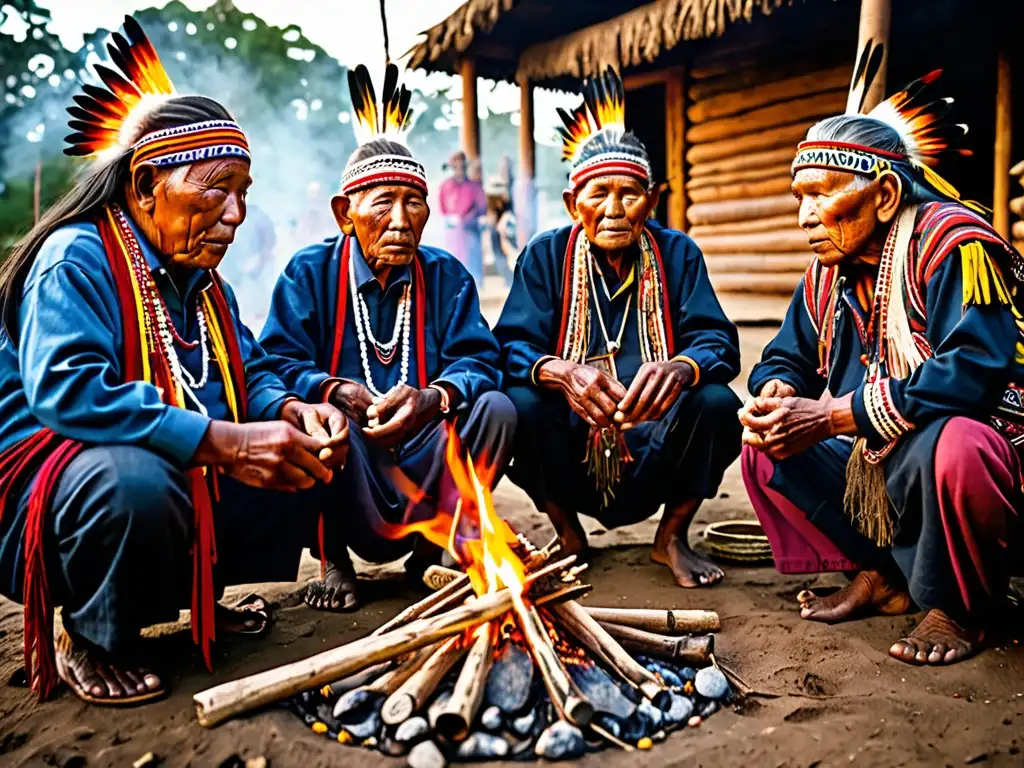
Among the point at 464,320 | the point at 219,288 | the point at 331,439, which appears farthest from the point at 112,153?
the point at 464,320

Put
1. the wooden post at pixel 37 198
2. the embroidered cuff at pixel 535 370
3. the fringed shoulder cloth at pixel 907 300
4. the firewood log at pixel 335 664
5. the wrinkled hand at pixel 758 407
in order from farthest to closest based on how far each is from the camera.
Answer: the wooden post at pixel 37 198
the embroidered cuff at pixel 535 370
the wrinkled hand at pixel 758 407
the fringed shoulder cloth at pixel 907 300
the firewood log at pixel 335 664

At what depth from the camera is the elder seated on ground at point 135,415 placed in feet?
8.34

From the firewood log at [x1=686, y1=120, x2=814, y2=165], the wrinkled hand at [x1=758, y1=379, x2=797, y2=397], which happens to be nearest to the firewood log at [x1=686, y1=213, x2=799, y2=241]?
the firewood log at [x1=686, y1=120, x2=814, y2=165]

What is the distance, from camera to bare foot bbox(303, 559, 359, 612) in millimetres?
3436

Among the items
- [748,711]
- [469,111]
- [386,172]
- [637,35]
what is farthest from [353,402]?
[469,111]

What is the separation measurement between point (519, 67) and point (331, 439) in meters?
8.26

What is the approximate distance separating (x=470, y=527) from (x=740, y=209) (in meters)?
6.58

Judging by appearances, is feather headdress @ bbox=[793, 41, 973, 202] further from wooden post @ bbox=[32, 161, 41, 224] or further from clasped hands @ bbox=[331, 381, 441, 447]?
wooden post @ bbox=[32, 161, 41, 224]

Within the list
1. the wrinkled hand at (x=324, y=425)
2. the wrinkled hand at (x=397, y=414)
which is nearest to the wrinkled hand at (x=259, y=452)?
the wrinkled hand at (x=324, y=425)

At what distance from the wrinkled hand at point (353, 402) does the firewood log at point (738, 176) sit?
629cm

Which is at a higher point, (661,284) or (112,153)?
(112,153)

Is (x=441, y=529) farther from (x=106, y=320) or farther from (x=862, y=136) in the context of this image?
(x=862, y=136)

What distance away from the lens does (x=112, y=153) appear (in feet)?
9.57

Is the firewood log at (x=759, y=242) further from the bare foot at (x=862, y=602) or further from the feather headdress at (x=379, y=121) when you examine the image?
the bare foot at (x=862, y=602)
